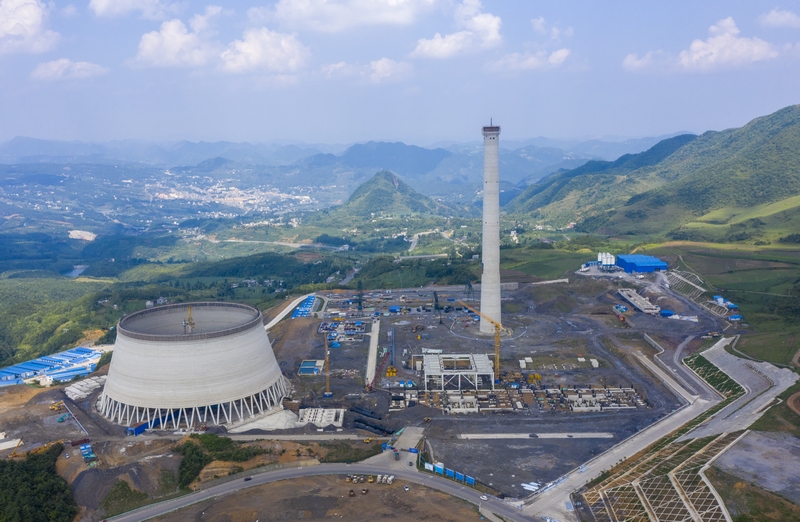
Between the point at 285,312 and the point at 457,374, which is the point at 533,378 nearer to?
the point at 457,374

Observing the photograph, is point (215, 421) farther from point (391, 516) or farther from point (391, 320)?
point (391, 320)

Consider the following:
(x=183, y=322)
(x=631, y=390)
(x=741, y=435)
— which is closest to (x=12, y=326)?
(x=183, y=322)

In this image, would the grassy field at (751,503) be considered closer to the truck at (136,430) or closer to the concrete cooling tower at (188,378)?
the concrete cooling tower at (188,378)

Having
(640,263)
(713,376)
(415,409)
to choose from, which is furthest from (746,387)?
(640,263)

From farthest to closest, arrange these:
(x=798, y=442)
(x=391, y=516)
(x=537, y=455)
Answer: (x=537, y=455), (x=798, y=442), (x=391, y=516)

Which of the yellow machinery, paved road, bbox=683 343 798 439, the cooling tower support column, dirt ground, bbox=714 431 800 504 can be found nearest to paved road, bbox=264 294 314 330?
the cooling tower support column

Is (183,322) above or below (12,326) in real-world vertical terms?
above
